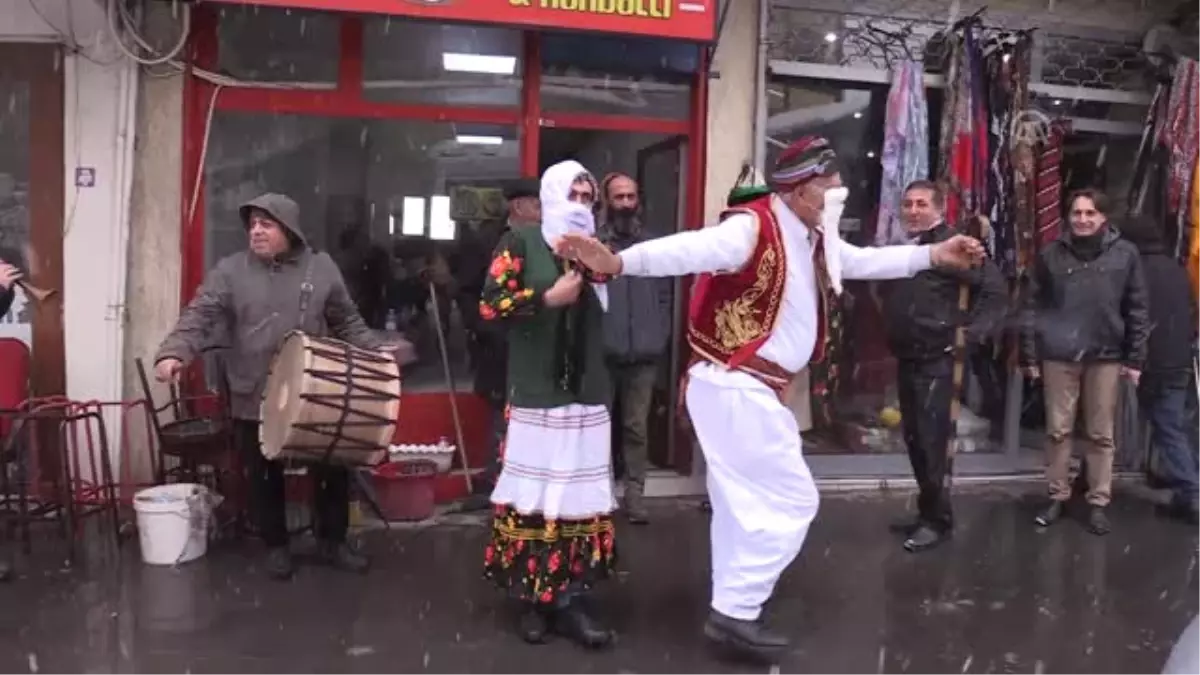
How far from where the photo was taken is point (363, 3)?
5.76 m

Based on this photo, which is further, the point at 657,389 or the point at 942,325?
the point at 657,389

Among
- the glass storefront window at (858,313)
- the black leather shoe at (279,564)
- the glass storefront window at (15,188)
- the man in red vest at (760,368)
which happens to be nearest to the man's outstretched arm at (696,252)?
the man in red vest at (760,368)

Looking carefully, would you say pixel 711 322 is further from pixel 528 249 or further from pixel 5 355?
pixel 5 355

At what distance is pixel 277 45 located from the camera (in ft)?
20.9

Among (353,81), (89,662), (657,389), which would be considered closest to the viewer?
(89,662)

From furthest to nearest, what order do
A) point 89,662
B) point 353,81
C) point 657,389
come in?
point 657,389
point 353,81
point 89,662

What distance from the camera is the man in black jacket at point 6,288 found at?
16.6 feet

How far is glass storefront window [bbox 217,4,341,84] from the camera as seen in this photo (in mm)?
6305

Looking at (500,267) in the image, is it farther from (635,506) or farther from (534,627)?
(635,506)

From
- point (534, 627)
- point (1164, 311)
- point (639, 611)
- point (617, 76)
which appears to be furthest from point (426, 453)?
point (1164, 311)

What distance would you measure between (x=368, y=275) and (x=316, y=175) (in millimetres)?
622

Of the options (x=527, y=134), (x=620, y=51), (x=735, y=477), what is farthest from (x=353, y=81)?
(x=735, y=477)

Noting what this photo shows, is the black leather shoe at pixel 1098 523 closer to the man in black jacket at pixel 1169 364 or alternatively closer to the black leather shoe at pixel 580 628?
the man in black jacket at pixel 1169 364

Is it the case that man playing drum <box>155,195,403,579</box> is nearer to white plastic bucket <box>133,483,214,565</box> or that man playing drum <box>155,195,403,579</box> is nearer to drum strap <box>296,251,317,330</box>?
drum strap <box>296,251,317,330</box>
